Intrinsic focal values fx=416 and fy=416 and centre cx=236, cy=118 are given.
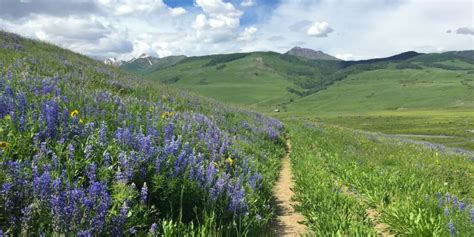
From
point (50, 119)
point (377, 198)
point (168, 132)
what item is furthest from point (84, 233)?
point (377, 198)

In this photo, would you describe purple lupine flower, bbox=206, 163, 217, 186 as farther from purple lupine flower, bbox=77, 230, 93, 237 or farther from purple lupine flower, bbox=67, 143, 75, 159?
purple lupine flower, bbox=77, 230, 93, 237

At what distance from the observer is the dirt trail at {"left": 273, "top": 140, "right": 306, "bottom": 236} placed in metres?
7.52

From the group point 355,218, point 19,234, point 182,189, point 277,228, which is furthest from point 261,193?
point 19,234

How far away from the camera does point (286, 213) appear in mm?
8766

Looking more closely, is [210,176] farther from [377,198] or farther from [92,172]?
[377,198]

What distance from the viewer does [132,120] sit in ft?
25.4

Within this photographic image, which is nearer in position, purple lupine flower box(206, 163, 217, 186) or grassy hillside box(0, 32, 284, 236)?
grassy hillside box(0, 32, 284, 236)

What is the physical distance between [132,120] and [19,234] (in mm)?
4164

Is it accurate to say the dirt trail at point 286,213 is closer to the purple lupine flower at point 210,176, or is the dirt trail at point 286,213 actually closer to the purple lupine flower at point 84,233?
the purple lupine flower at point 210,176

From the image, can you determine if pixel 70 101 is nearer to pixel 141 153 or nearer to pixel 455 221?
pixel 141 153

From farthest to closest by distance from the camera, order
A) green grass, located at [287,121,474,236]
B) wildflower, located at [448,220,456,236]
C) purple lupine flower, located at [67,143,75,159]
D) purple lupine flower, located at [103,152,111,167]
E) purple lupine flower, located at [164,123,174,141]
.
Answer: purple lupine flower, located at [164,123,174,141], green grass, located at [287,121,474,236], wildflower, located at [448,220,456,236], purple lupine flower, located at [103,152,111,167], purple lupine flower, located at [67,143,75,159]

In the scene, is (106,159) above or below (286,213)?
above

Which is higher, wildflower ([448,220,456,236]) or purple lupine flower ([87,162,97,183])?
purple lupine flower ([87,162,97,183])

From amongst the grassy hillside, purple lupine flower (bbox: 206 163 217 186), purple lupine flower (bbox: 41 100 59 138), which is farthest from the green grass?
purple lupine flower (bbox: 41 100 59 138)
